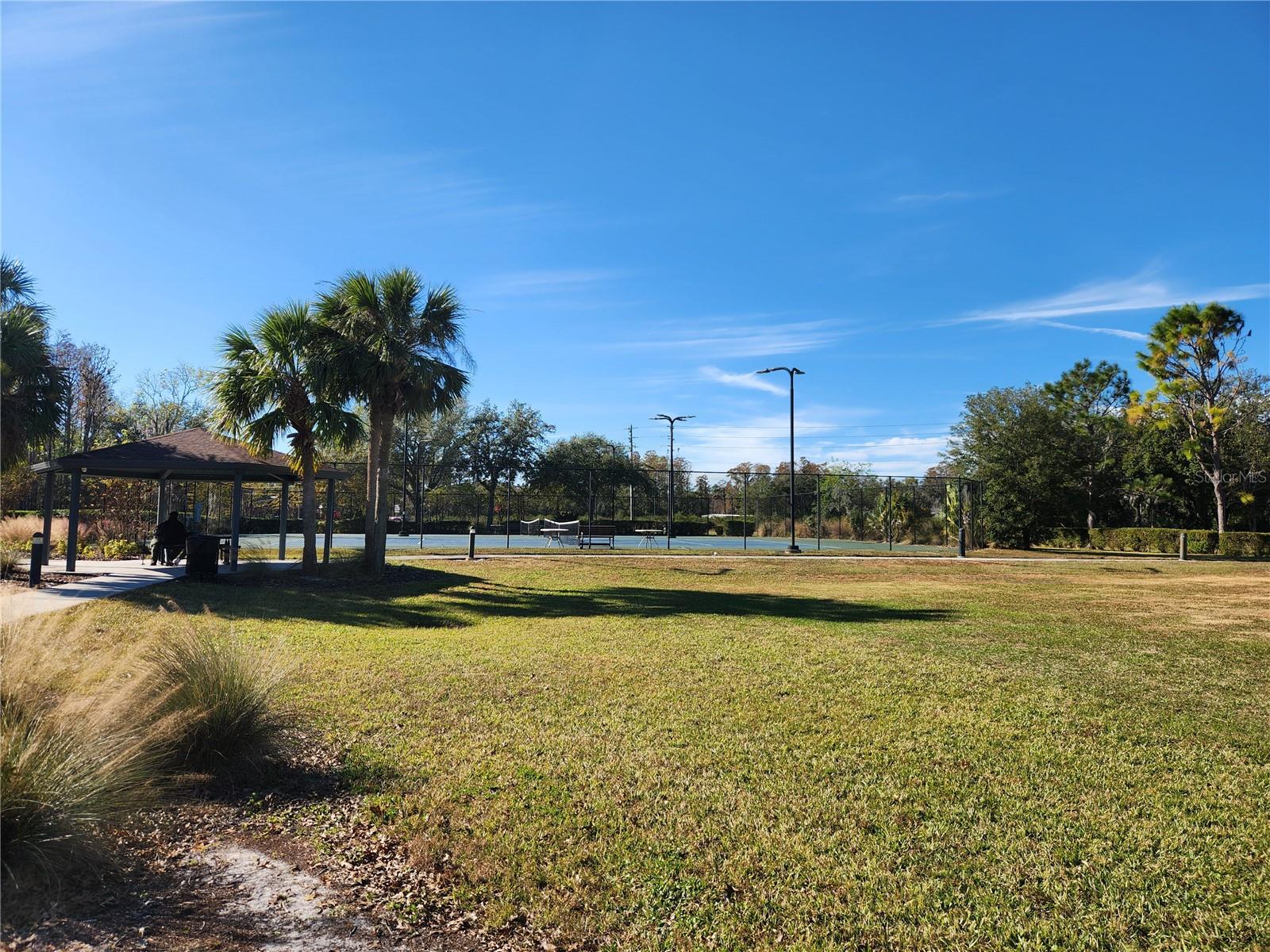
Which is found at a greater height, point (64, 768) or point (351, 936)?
point (64, 768)

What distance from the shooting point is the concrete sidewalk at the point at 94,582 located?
1062 cm

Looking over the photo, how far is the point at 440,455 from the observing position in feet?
174

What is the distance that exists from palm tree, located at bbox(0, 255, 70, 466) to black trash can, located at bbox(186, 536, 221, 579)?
3.45 m

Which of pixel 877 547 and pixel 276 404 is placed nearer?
pixel 276 404

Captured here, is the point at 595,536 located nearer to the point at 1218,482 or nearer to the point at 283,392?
the point at 283,392

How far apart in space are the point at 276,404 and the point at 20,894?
15.0 metres

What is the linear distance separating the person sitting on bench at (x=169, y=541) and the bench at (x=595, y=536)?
42.2ft

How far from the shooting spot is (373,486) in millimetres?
17562

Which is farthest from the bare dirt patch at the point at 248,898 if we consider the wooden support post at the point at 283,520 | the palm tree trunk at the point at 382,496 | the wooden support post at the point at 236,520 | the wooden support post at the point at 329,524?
the wooden support post at the point at 283,520

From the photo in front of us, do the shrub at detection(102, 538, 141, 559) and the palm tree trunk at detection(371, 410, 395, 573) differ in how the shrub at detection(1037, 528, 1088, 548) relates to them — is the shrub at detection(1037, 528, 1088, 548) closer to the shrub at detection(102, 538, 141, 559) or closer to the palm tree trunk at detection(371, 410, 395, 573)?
the palm tree trunk at detection(371, 410, 395, 573)

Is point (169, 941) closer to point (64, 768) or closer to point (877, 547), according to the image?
point (64, 768)

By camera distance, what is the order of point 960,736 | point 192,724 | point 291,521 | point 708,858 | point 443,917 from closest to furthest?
point 443,917, point 708,858, point 192,724, point 960,736, point 291,521

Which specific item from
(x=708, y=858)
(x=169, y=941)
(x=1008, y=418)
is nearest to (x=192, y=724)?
(x=169, y=941)

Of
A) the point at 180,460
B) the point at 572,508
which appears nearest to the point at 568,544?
the point at 572,508
